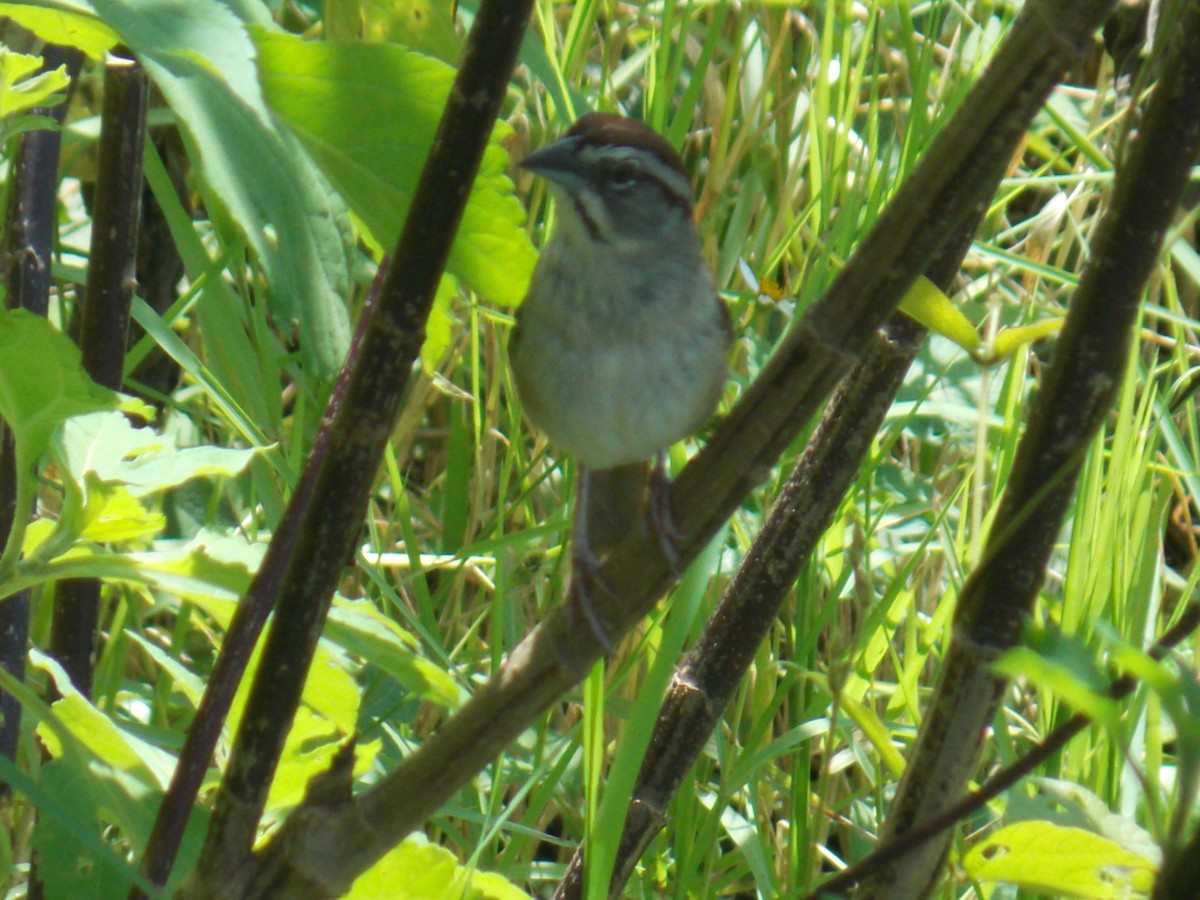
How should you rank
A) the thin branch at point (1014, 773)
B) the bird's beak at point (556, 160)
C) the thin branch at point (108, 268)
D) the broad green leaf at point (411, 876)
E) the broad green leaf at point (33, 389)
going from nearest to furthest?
the thin branch at point (1014, 773), the broad green leaf at point (33, 389), the broad green leaf at point (411, 876), the thin branch at point (108, 268), the bird's beak at point (556, 160)

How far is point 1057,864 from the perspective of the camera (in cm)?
87

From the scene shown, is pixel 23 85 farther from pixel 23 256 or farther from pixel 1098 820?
pixel 1098 820

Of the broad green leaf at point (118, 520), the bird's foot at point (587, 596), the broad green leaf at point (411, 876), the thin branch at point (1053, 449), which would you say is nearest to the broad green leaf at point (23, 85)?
the broad green leaf at point (118, 520)

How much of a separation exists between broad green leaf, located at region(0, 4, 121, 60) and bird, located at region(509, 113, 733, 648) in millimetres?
921

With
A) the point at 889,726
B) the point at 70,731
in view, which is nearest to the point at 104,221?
the point at 70,731

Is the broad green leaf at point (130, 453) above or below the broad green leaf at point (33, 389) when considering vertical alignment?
below

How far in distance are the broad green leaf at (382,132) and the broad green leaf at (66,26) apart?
5.9 inches

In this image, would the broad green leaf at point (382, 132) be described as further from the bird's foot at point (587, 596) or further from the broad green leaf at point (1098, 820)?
the broad green leaf at point (1098, 820)

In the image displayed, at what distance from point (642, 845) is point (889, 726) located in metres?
0.54

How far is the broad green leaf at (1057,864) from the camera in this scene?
86 cm

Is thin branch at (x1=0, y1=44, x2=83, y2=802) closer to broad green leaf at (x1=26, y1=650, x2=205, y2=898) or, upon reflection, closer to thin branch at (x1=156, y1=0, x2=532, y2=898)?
broad green leaf at (x1=26, y1=650, x2=205, y2=898)

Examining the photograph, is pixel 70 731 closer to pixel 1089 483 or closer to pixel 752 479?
pixel 752 479

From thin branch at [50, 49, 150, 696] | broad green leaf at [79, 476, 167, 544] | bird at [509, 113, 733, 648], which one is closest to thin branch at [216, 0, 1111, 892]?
broad green leaf at [79, 476, 167, 544]

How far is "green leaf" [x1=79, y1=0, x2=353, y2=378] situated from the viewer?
0.81 m
